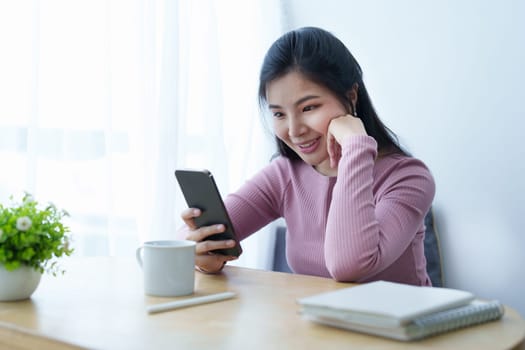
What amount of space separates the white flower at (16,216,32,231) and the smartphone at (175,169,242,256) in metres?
0.35

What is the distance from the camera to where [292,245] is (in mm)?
1527

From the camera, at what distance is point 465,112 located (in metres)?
2.20

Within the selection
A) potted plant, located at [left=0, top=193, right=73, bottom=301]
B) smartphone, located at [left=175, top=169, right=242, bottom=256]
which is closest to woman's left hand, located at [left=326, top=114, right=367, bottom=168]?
smartphone, located at [left=175, top=169, right=242, bottom=256]

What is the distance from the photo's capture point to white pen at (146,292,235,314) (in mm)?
892

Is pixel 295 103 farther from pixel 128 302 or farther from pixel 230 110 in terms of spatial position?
pixel 230 110

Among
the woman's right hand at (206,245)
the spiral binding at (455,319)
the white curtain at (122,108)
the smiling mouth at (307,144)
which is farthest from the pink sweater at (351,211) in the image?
the white curtain at (122,108)

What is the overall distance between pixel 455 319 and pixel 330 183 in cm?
73

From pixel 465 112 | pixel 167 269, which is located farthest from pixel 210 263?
pixel 465 112

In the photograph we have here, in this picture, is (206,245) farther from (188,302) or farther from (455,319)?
A: (455,319)

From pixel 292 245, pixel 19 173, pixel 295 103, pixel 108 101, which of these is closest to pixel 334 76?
pixel 295 103

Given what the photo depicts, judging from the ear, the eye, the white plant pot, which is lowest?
the white plant pot

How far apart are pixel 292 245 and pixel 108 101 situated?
0.71m

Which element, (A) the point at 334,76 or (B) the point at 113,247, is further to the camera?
(B) the point at 113,247

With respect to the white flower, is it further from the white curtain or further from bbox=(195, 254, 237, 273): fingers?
the white curtain
